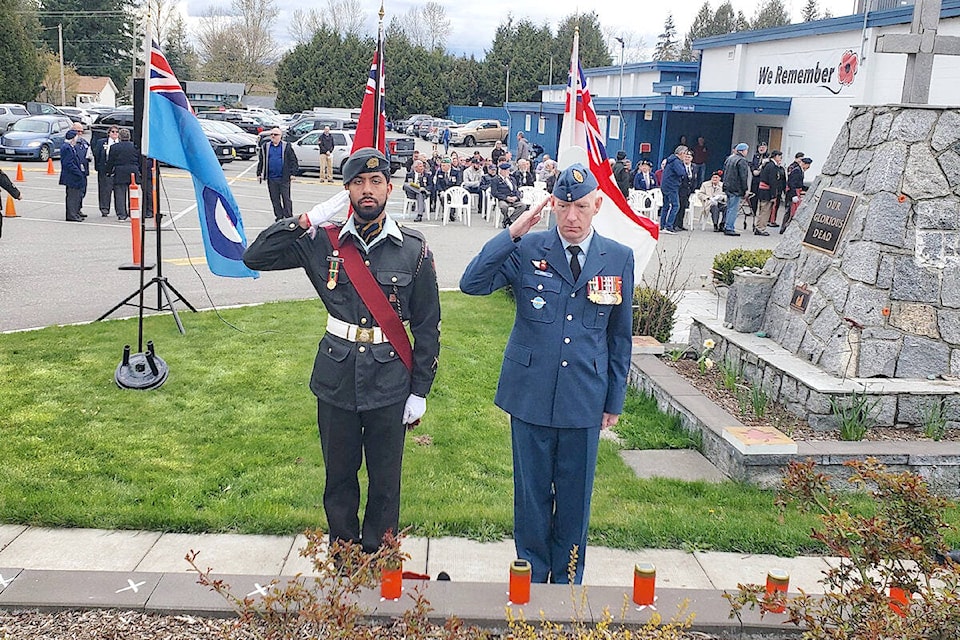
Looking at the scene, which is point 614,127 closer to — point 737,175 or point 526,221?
point 737,175

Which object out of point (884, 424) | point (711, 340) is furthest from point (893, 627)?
point (711, 340)

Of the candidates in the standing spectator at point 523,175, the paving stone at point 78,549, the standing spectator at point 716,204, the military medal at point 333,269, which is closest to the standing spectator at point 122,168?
the standing spectator at point 523,175

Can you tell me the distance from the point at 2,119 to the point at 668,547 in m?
41.2

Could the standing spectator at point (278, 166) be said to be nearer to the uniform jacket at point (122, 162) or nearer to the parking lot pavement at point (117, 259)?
the parking lot pavement at point (117, 259)

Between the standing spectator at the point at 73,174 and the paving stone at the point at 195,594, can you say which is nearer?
the paving stone at the point at 195,594

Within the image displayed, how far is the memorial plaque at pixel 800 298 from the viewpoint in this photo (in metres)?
7.29

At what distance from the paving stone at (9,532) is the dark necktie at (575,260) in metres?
3.41

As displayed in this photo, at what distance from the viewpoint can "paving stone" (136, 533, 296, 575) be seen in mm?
4766

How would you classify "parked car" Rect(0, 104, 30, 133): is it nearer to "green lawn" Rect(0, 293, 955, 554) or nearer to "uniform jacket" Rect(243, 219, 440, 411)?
"green lawn" Rect(0, 293, 955, 554)

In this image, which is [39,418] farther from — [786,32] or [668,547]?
[786,32]

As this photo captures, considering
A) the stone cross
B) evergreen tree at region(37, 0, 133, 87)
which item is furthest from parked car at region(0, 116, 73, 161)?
evergreen tree at region(37, 0, 133, 87)

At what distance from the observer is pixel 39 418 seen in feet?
22.2

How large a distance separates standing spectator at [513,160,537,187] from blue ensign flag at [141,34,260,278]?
13931mm

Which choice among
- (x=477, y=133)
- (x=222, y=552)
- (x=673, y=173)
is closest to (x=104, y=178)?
(x=673, y=173)
